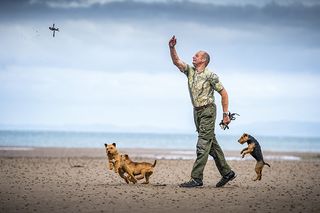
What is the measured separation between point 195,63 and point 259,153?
2338mm

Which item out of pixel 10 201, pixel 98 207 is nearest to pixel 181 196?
pixel 98 207

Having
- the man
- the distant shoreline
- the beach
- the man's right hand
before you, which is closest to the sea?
the distant shoreline

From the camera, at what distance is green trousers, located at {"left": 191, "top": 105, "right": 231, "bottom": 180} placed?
1230 cm

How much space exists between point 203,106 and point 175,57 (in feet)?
3.53

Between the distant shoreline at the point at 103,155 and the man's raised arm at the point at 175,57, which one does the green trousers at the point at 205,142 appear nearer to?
the man's raised arm at the point at 175,57

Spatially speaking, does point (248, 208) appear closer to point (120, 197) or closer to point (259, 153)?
point (120, 197)

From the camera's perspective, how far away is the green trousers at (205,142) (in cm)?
1230

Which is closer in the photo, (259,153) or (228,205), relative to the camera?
(228,205)

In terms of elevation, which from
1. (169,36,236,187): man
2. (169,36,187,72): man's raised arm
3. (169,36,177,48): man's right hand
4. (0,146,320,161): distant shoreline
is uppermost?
(169,36,177,48): man's right hand

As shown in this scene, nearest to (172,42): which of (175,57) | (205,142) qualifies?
(175,57)

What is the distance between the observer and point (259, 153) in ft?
43.8

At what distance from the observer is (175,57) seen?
41.0ft

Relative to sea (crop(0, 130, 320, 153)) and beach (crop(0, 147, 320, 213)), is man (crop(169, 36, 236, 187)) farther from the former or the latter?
sea (crop(0, 130, 320, 153))

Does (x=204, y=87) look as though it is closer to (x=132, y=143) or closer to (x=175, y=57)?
(x=175, y=57)
